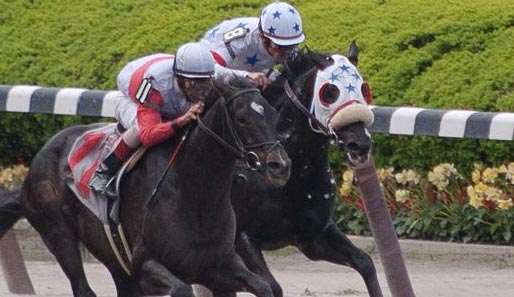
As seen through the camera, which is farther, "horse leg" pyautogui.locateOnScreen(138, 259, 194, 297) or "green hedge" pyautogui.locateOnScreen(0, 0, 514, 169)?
"green hedge" pyautogui.locateOnScreen(0, 0, 514, 169)

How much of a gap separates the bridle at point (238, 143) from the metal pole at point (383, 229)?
5.46ft

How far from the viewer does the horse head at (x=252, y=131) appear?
22.8 feet

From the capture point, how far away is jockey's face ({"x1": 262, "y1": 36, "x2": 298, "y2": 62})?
8.17 m

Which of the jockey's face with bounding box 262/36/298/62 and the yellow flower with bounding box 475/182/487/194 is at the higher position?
the jockey's face with bounding box 262/36/298/62

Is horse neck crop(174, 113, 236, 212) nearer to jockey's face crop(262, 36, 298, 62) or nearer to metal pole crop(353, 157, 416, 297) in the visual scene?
jockey's face crop(262, 36, 298, 62)

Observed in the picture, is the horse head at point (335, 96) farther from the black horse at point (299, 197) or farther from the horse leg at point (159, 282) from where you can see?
the horse leg at point (159, 282)

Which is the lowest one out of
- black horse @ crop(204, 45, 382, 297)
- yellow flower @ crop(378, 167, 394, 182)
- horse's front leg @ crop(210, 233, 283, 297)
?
yellow flower @ crop(378, 167, 394, 182)

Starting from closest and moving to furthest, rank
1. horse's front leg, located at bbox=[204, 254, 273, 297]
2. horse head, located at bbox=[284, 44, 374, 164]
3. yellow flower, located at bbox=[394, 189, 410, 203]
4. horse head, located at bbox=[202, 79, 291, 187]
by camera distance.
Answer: horse head, located at bbox=[202, 79, 291, 187]
horse's front leg, located at bbox=[204, 254, 273, 297]
horse head, located at bbox=[284, 44, 374, 164]
yellow flower, located at bbox=[394, 189, 410, 203]

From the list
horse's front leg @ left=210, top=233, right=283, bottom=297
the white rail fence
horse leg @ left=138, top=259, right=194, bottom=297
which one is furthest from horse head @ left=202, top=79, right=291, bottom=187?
the white rail fence

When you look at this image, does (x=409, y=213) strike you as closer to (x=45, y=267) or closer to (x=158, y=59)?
(x=45, y=267)

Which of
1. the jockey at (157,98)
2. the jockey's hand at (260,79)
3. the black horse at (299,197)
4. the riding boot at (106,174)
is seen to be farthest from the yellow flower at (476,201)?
the riding boot at (106,174)

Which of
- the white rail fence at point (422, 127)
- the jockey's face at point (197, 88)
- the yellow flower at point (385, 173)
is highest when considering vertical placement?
the jockey's face at point (197, 88)

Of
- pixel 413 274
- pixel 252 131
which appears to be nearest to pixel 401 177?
pixel 413 274

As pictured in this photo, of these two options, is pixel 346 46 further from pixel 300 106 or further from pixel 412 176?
pixel 300 106
